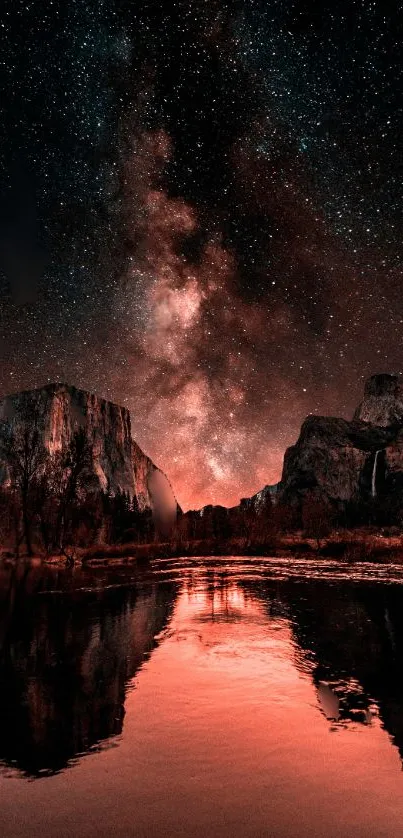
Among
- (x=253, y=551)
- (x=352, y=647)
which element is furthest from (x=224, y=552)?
(x=352, y=647)

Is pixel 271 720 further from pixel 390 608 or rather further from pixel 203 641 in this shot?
pixel 390 608

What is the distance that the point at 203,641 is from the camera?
414 inches

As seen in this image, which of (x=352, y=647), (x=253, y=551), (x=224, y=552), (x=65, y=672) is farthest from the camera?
(x=253, y=551)

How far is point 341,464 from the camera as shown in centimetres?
17862

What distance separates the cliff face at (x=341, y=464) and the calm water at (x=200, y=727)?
159327mm

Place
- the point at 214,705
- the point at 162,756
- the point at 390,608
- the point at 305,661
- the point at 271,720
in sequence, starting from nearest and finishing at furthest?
the point at 162,756 < the point at 271,720 < the point at 214,705 < the point at 305,661 < the point at 390,608

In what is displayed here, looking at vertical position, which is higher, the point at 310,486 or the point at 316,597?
the point at 310,486

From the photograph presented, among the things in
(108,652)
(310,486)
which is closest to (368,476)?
(310,486)

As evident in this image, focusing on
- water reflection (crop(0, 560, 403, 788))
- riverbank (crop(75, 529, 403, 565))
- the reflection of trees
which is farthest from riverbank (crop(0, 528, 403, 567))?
the reflection of trees

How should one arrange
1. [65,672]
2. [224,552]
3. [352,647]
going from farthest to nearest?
[224,552] → [352,647] → [65,672]

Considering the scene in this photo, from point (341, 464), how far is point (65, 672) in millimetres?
179955

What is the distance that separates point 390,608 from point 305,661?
8395 mm

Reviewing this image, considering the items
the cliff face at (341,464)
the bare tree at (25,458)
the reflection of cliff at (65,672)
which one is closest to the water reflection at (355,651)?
the reflection of cliff at (65,672)

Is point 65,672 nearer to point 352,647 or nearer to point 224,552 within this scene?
point 352,647
